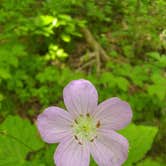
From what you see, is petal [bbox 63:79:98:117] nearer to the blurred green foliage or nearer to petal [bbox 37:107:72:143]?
petal [bbox 37:107:72:143]

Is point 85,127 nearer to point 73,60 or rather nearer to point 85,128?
point 85,128

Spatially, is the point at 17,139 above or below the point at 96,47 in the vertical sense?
above

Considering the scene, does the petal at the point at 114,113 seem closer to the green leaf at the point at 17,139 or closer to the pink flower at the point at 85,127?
the pink flower at the point at 85,127

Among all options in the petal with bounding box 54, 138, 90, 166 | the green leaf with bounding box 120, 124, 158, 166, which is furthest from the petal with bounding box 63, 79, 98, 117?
the green leaf with bounding box 120, 124, 158, 166

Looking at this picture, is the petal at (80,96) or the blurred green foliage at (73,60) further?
the blurred green foliage at (73,60)

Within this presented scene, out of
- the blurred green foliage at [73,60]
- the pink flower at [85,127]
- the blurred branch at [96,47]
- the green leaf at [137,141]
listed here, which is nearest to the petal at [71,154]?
the pink flower at [85,127]

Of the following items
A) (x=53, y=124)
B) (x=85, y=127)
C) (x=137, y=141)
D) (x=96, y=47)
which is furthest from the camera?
(x=96, y=47)

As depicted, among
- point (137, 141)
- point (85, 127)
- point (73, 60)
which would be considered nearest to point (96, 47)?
point (73, 60)
